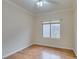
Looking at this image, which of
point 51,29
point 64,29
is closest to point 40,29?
point 51,29

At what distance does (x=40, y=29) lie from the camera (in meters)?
5.36

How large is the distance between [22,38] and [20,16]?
138 cm

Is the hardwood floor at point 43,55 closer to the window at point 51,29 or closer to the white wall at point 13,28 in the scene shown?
the white wall at point 13,28

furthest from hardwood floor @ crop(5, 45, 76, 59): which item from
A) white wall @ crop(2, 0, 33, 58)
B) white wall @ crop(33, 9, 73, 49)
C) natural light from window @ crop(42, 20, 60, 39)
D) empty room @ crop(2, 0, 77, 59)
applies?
natural light from window @ crop(42, 20, 60, 39)

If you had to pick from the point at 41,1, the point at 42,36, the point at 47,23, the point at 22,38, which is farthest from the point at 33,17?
the point at 41,1

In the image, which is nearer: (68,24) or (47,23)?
(68,24)

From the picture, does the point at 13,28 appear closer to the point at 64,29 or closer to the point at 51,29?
the point at 51,29

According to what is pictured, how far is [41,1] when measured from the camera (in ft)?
10.1

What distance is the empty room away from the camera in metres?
3.14

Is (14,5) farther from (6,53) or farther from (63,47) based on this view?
(63,47)

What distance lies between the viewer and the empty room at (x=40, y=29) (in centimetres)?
314

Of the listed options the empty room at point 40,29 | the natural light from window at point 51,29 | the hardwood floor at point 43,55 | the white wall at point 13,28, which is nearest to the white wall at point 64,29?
the empty room at point 40,29

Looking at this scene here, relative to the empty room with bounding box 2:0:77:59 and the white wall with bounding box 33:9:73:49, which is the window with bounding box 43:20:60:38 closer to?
the empty room with bounding box 2:0:77:59

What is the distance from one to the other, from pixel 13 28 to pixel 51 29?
2.70 meters
